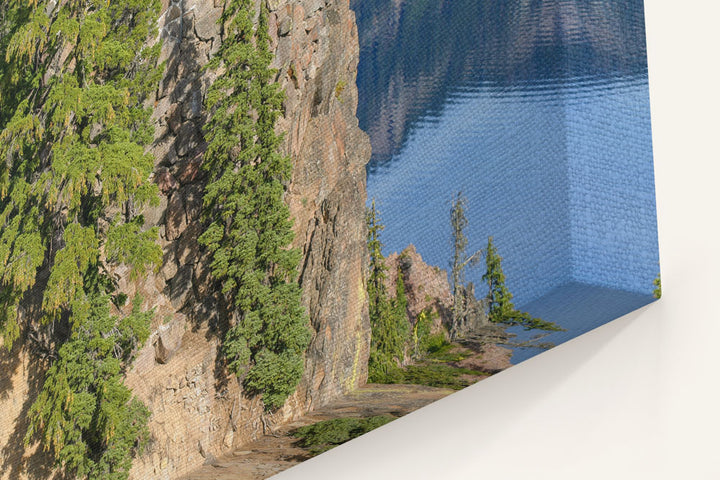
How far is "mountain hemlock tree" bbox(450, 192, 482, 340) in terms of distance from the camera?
28.5 feet

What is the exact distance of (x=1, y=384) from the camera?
7859 millimetres

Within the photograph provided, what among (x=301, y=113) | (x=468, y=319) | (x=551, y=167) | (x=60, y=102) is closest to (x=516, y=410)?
(x=468, y=319)

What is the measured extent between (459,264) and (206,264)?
6.25ft

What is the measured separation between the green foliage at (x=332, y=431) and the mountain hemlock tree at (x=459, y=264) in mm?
886

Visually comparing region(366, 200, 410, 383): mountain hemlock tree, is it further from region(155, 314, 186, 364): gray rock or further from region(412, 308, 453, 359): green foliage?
region(155, 314, 186, 364): gray rock

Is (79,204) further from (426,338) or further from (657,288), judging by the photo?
(657,288)

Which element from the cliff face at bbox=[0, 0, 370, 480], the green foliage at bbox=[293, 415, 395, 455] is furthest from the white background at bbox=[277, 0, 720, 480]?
the cliff face at bbox=[0, 0, 370, 480]

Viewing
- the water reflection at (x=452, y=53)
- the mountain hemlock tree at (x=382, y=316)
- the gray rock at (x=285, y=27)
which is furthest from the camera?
the water reflection at (x=452, y=53)

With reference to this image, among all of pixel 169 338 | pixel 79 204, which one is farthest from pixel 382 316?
pixel 79 204

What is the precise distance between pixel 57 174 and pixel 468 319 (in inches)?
123

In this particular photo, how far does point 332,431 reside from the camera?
8.26 m

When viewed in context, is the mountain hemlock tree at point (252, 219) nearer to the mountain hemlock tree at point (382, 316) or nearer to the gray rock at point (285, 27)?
the gray rock at point (285, 27)

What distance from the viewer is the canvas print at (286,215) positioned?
7816 millimetres

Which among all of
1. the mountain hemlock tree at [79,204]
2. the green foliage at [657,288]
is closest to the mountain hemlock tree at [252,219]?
the mountain hemlock tree at [79,204]
